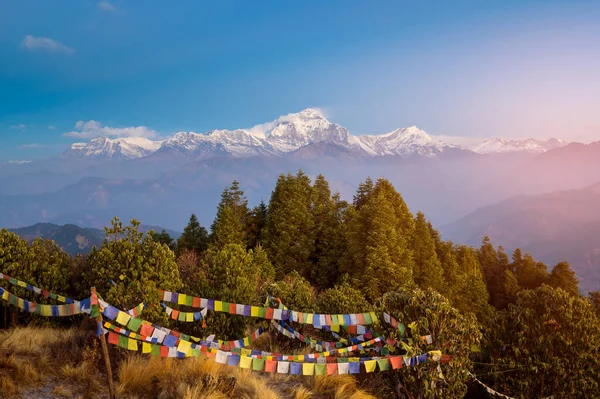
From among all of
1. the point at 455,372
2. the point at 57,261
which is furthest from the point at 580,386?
the point at 57,261

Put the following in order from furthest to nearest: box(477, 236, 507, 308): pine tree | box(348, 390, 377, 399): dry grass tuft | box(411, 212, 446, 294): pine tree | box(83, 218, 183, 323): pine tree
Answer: box(477, 236, 507, 308): pine tree
box(411, 212, 446, 294): pine tree
box(83, 218, 183, 323): pine tree
box(348, 390, 377, 399): dry grass tuft

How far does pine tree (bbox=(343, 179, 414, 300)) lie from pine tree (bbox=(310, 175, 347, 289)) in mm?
3961

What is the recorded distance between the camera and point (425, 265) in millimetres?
35594

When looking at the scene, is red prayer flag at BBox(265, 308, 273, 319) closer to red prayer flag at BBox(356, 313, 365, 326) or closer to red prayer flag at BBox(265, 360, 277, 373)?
red prayer flag at BBox(356, 313, 365, 326)

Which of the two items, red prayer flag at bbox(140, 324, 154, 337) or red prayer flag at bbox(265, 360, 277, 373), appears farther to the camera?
red prayer flag at bbox(140, 324, 154, 337)

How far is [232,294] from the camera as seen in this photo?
435 inches

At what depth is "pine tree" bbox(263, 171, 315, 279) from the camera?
3694 centimetres

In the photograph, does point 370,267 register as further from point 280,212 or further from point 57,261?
point 57,261

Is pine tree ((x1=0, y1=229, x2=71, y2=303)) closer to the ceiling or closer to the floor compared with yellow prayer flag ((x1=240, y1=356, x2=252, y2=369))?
closer to the ceiling

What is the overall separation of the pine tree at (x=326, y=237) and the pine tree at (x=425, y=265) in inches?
280

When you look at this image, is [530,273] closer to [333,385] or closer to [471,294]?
[471,294]

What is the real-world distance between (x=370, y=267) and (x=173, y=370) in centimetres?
2239

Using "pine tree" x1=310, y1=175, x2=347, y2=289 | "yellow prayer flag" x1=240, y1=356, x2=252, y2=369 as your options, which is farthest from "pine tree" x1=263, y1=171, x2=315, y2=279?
"yellow prayer flag" x1=240, y1=356, x2=252, y2=369

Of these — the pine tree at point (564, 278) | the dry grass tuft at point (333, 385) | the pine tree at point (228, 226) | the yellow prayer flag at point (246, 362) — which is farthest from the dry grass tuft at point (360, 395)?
the pine tree at point (564, 278)
